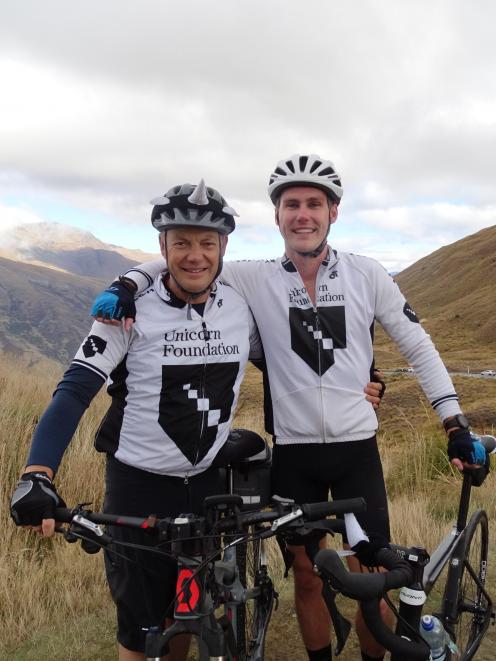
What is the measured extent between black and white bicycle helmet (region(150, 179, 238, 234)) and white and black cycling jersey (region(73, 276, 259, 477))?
1.15 ft

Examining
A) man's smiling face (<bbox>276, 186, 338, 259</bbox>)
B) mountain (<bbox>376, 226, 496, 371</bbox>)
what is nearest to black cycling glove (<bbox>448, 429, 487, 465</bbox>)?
man's smiling face (<bbox>276, 186, 338, 259</bbox>)

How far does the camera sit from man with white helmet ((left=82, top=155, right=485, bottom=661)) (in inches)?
119

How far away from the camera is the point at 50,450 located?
218 centimetres

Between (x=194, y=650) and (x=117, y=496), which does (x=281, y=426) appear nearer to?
(x=117, y=496)

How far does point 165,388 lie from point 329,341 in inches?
39.9

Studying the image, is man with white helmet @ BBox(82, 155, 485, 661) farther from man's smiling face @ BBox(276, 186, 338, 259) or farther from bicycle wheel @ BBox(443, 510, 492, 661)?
bicycle wheel @ BBox(443, 510, 492, 661)

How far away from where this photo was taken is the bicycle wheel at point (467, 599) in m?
3.00

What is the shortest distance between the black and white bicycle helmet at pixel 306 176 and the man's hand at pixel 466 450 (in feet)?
5.10

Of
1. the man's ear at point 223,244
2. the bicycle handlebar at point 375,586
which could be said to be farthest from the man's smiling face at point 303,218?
the bicycle handlebar at point 375,586

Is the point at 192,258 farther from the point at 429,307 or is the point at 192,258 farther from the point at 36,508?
the point at 429,307

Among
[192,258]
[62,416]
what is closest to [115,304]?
[192,258]

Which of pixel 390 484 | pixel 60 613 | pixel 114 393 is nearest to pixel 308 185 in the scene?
pixel 114 393

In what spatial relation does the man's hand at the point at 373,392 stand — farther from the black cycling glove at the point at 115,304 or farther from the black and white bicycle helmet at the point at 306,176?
the black cycling glove at the point at 115,304

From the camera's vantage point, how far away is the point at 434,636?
2.33 meters
